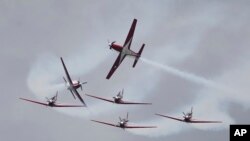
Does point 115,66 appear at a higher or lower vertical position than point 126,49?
lower

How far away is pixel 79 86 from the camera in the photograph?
513 feet

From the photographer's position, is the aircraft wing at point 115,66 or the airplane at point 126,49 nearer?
the airplane at point 126,49

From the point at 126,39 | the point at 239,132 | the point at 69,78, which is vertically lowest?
the point at 239,132

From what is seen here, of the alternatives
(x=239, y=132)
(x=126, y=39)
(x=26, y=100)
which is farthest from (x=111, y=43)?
(x=239, y=132)

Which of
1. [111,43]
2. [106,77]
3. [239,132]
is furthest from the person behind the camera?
[106,77]

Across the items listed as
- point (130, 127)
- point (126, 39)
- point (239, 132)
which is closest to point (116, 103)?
point (130, 127)

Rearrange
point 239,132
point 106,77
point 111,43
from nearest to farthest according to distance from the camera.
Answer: point 239,132
point 111,43
point 106,77

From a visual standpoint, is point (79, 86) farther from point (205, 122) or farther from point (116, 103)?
point (205, 122)

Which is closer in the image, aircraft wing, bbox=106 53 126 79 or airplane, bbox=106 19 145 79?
airplane, bbox=106 19 145 79

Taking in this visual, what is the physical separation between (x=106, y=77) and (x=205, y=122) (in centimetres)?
2935

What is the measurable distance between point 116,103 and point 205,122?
23.9 meters

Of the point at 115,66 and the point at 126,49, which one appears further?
the point at 115,66

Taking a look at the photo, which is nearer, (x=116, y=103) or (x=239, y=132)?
(x=239, y=132)

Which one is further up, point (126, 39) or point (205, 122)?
point (126, 39)
